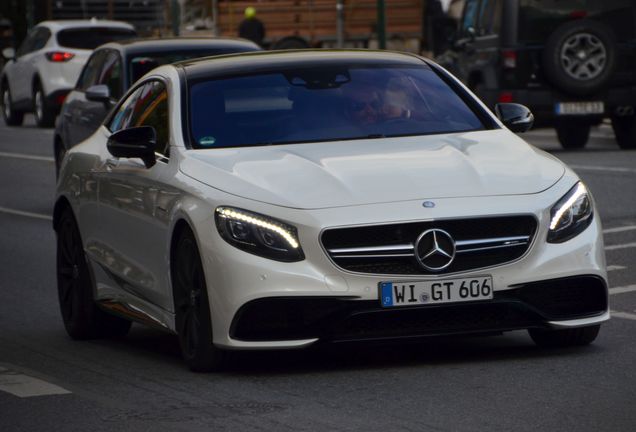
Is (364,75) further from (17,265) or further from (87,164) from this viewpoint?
(17,265)

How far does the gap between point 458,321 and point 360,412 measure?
111 cm

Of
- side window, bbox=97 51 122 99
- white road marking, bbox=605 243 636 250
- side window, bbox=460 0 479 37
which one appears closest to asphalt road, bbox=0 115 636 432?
white road marking, bbox=605 243 636 250

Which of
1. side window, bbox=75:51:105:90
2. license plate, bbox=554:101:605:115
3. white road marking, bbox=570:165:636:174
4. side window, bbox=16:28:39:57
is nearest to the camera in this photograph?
side window, bbox=75:51:105:90

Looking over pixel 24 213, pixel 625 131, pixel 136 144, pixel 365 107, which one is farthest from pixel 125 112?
pixel 625 131

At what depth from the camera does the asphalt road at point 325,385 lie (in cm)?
665

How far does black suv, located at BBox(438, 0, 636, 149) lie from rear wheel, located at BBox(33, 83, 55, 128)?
482 inches

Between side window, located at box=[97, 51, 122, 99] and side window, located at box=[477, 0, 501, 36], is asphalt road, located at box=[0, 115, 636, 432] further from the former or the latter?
side window, located at box=[477, 0, 501, 36]

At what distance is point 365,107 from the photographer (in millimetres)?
8984

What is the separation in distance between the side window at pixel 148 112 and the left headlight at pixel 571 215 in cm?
192

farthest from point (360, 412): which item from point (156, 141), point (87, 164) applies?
point (87, 164)

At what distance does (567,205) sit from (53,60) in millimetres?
25641

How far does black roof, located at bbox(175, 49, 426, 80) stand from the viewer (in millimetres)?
9219

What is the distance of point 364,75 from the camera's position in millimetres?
9195

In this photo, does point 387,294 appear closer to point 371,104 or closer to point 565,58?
point 371,104
